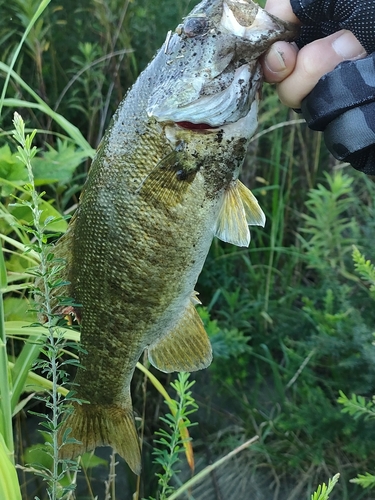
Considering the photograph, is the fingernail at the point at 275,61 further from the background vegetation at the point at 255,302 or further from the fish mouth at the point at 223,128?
the background vegetation at the point at 255,302

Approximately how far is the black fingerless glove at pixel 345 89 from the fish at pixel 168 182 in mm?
85

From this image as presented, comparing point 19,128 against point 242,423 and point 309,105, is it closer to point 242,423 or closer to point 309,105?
point 309,105

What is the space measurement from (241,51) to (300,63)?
137 mm

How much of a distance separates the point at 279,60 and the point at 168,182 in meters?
0.35

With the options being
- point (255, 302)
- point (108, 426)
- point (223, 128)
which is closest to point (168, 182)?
point (223, 128)

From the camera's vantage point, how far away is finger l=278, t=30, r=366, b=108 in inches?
47.1

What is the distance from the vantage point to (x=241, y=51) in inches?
46.1

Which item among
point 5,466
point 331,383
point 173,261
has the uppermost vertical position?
point 173,261

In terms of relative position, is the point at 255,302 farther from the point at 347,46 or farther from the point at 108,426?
the point at 347,46

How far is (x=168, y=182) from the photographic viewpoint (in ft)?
3.93

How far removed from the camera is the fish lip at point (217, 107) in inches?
46.5

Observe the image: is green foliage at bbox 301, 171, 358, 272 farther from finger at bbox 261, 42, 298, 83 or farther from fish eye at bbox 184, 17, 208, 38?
fish eye at bbox 184, 17, 208, 38

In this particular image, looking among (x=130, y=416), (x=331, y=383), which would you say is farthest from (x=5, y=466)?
(x=331, y=383)

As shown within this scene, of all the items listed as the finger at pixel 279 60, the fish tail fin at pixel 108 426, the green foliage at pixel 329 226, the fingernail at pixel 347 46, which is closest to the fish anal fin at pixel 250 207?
the finger at pixel 279 60
